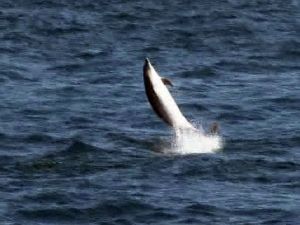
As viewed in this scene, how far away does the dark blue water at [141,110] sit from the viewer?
19172 mm

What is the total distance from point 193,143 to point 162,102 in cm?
126

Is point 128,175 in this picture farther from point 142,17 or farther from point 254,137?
point 142,17

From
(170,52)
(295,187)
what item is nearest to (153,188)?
(295,187)

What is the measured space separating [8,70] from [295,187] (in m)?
9.94

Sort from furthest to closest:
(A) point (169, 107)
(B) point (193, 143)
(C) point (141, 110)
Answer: (C) point (141, 110) < (B) point (193, 143) < (A) point (169, 107)

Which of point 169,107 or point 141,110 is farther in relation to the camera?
point 141,110

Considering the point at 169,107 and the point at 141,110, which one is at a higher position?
the point at 169,107

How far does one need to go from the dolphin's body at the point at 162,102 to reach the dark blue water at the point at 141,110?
25.3 inches

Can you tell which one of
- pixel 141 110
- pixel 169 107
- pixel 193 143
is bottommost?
pixel 193 143

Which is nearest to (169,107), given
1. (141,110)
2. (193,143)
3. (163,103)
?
(163,103)

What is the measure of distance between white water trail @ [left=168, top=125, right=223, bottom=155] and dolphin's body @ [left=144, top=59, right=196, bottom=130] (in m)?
0.47

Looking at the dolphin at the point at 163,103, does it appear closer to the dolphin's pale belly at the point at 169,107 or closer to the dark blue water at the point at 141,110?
the dolphin's pale belly at the point at 169,107

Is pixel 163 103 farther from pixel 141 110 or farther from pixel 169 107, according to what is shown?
pixel 141 110

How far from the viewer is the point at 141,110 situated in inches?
1007
